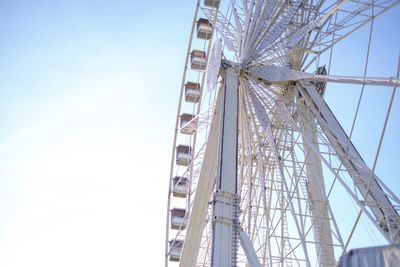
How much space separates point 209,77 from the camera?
56.7 feet

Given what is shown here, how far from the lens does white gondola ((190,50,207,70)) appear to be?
22.3 metres

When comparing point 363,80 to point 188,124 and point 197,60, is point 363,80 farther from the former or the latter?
point 197,60

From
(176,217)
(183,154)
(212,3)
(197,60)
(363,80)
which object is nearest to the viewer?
(363,80)

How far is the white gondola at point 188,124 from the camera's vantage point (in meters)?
19.4

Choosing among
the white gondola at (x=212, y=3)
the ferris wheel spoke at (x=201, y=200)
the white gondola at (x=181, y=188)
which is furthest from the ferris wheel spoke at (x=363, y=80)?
the white gondola at (x=212, y=3)

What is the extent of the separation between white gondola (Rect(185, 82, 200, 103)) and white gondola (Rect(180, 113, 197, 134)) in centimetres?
77

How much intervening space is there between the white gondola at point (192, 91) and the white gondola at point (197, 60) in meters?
0.64

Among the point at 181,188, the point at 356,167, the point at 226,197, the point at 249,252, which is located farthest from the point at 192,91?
the point at 249,252

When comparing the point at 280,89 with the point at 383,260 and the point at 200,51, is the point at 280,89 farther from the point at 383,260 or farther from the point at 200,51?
the point at 383,260

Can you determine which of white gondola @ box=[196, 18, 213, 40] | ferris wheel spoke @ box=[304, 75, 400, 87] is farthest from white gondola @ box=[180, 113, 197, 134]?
ferris wheel spoke @ box=[304, 75, 400, 87]

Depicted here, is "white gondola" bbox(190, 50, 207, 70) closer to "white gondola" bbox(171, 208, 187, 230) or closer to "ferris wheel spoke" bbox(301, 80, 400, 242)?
"white gondola" bbox(171, 208, 187, 230)

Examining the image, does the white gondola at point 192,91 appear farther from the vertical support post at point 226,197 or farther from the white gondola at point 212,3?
the vertical support post at point 226,197

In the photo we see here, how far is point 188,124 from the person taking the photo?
1912 cm

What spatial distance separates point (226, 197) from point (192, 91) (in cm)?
1007
